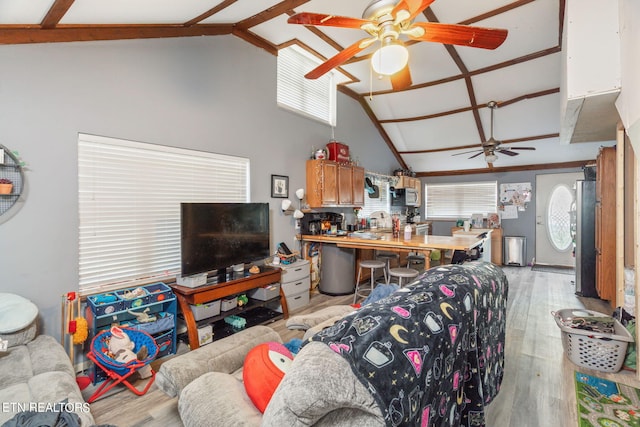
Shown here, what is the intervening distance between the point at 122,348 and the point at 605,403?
3470 millimetres

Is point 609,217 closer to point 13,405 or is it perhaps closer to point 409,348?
point 409,348

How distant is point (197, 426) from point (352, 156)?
16.9 ft

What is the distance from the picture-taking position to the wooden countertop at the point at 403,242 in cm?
344

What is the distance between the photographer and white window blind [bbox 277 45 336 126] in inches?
171

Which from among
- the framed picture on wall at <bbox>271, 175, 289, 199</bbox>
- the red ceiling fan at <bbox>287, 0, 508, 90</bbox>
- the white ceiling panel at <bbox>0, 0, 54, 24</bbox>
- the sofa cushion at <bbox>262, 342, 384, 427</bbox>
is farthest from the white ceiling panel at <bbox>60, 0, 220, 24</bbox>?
the sofa cushion at <bbox>262, 342, 384, 427</bbox>

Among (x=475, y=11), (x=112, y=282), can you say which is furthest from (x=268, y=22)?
(x=112, y=282)

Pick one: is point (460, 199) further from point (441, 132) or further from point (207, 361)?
point (207, 361)

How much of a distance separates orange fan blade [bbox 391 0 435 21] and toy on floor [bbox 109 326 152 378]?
9.80 ft

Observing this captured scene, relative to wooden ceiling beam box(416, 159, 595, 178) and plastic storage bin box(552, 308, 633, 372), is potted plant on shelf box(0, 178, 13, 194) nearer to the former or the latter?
plastic storage bin box(552, 308, 633, 372)

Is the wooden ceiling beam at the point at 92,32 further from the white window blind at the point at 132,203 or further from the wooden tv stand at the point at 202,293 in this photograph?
the wooden tv stand at the point at 202,293

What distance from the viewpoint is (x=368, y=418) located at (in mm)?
853

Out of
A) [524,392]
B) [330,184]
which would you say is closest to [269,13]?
[330,184]

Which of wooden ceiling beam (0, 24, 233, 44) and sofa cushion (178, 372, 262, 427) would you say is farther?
wooden ceiling beam (0, 24, 233, 44)

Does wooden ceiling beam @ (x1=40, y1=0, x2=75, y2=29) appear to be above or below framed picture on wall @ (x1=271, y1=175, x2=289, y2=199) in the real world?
above
